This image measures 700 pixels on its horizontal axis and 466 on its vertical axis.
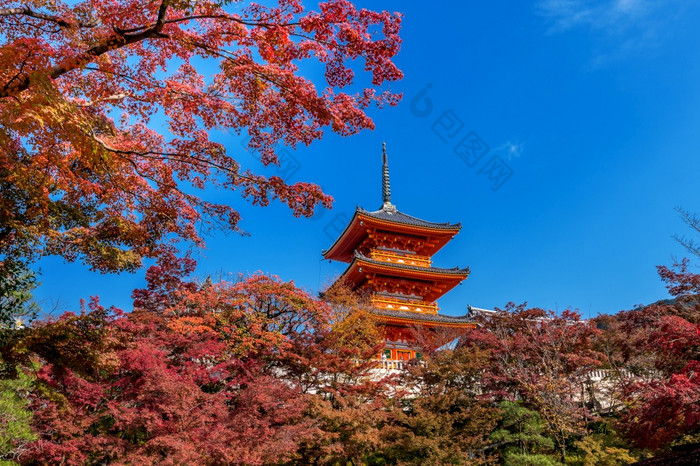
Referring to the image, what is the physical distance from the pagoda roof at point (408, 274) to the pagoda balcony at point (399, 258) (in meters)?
0.81

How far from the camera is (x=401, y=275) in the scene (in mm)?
20062

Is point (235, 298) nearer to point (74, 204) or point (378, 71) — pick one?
point (74, 204)

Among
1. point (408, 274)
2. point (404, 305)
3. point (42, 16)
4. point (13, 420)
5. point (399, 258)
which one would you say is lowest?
point (13, 420)

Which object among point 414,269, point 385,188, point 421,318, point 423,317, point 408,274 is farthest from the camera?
point 385,188

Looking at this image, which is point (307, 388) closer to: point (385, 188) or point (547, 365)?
point (547, 365)

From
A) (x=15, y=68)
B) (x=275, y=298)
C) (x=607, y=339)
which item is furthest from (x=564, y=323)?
(x=15, y=68)

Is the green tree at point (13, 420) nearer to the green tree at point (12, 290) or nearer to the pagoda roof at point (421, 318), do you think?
the green tree at point (12, 290)

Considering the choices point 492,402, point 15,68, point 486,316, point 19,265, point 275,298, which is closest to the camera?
point 15,68

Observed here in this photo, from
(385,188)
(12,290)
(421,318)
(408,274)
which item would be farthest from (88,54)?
(385,188)

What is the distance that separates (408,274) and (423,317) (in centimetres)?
228

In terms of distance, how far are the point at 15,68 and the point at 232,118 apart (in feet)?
8.37

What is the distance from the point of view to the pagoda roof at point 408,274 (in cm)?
1923

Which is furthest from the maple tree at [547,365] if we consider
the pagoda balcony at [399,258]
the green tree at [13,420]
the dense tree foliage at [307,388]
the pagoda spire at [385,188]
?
the pagoda spire at [385,188]

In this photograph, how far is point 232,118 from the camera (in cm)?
624
